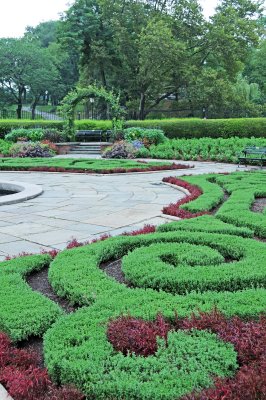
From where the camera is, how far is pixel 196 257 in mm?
3211

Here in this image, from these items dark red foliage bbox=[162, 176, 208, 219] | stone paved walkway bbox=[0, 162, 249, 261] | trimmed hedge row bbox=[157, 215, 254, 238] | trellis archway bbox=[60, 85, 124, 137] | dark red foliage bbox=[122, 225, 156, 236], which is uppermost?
trellis archway bbox=[60, 85, 124, 137]

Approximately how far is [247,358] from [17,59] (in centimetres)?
3959

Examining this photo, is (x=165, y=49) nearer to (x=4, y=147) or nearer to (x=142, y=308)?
(x=4, y=147)

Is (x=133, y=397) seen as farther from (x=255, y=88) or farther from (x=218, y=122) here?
(x=255, y=88)

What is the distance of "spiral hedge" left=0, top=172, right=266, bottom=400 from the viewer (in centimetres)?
177

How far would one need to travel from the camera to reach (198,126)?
18.1 metres

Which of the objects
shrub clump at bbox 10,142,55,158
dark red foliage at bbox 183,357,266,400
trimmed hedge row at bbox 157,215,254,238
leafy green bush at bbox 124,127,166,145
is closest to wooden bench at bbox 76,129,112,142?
leafy green bush at bbox 124,127,166,145

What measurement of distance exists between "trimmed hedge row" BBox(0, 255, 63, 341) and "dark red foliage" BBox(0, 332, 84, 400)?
159mm

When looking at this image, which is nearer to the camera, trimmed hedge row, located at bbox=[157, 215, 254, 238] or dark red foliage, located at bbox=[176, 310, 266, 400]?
dark red foliage, located at bbox=[176, 310, 266, 400]

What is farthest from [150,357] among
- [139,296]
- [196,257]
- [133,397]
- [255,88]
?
[255,88]

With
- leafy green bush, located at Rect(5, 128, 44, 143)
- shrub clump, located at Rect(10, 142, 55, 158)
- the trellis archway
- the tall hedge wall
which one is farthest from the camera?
the trellis archway

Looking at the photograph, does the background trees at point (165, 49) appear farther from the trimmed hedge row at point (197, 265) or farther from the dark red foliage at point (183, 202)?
the trimmed hedge row at point (197, 265)

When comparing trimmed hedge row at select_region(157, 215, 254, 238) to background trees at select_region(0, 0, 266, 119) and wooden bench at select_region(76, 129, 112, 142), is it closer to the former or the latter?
wooden bench at select_region(76, 129, 112, 142)

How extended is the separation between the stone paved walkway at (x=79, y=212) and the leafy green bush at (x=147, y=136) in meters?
8.44
